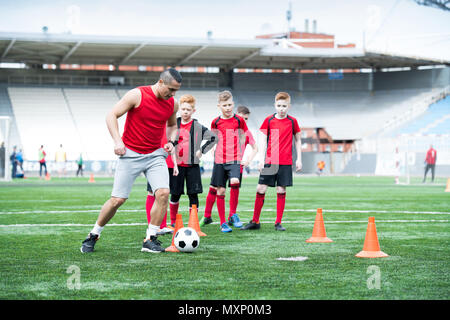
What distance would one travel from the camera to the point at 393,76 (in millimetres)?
54719

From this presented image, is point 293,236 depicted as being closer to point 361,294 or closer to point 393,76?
point 361,294

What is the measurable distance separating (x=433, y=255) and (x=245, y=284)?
2.65 m

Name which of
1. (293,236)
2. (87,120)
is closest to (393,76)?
(87,120)

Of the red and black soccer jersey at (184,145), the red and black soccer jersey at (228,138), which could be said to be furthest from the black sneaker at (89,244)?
the red and black soccer jersey at (228,138)

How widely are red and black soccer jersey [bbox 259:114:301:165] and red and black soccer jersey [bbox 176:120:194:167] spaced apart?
1184 mm

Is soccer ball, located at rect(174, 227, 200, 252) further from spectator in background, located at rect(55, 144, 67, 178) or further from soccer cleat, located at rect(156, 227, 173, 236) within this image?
spectator in background, located at rect(55, 144, 67, 178)

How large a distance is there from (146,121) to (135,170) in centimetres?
57

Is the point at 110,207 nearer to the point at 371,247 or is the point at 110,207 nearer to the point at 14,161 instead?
the point at 371,247

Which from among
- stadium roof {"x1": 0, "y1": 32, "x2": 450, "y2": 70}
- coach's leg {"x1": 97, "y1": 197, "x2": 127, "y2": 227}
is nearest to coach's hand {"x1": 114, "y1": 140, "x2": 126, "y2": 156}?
coach's leg {"x1": 97, "y1": 197, "x2": 127, "y2": 227}

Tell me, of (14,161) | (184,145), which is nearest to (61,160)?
(14,161)

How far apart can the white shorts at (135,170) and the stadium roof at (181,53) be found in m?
36.7

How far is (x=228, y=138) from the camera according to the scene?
381 inches

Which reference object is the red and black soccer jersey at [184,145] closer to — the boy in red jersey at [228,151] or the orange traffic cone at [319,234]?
the boy in red jersey at [228,151]
